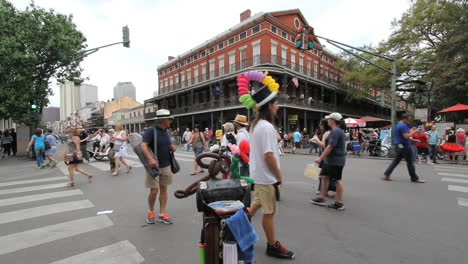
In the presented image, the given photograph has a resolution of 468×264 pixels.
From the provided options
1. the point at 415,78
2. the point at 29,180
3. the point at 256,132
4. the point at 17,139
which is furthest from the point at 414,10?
the point at 17,139

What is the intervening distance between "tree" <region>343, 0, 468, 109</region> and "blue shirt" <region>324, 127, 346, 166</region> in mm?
13515

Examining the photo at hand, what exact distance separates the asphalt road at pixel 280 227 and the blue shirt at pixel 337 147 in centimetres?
90

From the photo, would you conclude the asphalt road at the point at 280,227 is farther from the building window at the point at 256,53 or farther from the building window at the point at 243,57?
the building window at the point at 243,57

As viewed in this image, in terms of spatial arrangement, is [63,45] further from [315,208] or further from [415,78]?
[415,78]

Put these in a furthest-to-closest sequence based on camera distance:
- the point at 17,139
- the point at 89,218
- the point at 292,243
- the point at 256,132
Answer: the point at 17,139 → the point at 89,218 → the point at 292,243 → the point at 256,132

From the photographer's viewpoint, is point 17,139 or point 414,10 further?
point 414,10

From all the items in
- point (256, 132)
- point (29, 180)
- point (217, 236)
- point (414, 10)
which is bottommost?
point (29, 180)

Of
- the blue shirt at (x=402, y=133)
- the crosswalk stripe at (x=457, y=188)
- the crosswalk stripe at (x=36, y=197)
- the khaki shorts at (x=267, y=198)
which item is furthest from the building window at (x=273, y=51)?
the khaki shorts at (x=267, y=198)

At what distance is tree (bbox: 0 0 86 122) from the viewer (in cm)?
1231

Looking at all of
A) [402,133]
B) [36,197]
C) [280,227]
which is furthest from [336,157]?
[36,197]

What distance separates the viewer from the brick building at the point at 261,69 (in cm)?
2450

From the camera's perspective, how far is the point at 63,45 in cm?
1374

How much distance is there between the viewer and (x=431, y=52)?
2283cm

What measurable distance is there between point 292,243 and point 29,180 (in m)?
8.42
